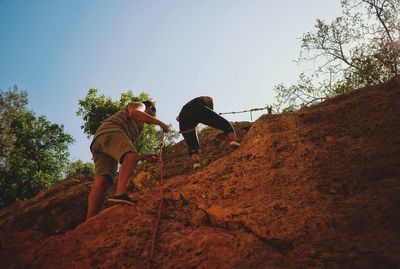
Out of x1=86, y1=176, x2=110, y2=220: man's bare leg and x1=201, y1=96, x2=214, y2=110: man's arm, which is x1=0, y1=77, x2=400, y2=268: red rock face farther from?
x1=201, y1=96, x2=214, y2=110: man's arm

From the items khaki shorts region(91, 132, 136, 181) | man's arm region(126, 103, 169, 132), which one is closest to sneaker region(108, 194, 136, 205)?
khaki shorts region(91, 132, 136, 181)

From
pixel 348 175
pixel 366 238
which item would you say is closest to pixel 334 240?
pixel 366 238

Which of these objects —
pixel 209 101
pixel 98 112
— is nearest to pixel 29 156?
pixel 98 112

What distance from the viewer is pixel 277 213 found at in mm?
2631

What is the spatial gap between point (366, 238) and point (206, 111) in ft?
12.2

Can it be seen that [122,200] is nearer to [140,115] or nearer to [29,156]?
[140,115]

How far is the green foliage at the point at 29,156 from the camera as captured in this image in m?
18.3

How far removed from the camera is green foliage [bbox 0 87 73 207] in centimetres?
1828

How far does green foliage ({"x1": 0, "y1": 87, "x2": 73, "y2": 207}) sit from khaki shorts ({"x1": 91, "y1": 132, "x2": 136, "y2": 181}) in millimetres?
16619

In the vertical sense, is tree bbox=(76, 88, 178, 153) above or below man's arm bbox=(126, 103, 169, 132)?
above

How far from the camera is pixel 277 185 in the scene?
3172 millimetres

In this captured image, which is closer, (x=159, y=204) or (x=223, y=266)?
(x=223, y=266)

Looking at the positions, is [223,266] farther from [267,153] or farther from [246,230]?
[267,153]

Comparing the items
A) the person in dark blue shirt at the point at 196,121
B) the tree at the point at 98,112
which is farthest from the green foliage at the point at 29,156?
the person in dark blue shirt at the point at 196,121
